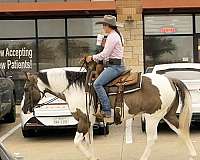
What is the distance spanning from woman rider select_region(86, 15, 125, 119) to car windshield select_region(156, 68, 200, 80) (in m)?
3.75

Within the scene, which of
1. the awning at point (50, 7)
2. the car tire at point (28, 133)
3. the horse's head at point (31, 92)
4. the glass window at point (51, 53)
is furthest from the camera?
the glass window at point (51, 53)

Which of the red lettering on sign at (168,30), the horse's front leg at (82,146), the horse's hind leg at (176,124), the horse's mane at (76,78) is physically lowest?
the horse's front leg at (82,146)

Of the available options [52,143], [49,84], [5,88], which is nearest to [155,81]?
[49,84]

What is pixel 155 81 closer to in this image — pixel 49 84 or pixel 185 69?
pixel 49 84

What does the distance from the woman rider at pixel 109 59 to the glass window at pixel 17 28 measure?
1099 cm

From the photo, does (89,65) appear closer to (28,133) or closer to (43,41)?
(28,133)

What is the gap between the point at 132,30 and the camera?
722 inches

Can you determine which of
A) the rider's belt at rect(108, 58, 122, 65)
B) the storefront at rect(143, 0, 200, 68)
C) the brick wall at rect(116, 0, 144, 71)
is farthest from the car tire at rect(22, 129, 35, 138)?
the storefront at rect(143, 0, 200, 68)

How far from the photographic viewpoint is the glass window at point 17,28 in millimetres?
19031

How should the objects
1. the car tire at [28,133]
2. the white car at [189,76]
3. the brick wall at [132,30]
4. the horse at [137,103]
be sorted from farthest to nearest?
the brick wall at [132,30] < the car tire at [28,133] < the white car at [189,76] < the horse at [137,103]

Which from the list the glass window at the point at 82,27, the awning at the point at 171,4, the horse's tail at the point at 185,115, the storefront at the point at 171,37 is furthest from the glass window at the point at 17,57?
the horse's tail at the point at 185,115

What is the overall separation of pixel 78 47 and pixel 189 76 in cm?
784

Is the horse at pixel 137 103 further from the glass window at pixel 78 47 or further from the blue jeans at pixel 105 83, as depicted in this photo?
the glass window at pixel 78 47

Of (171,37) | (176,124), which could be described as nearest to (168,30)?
(171,37)
